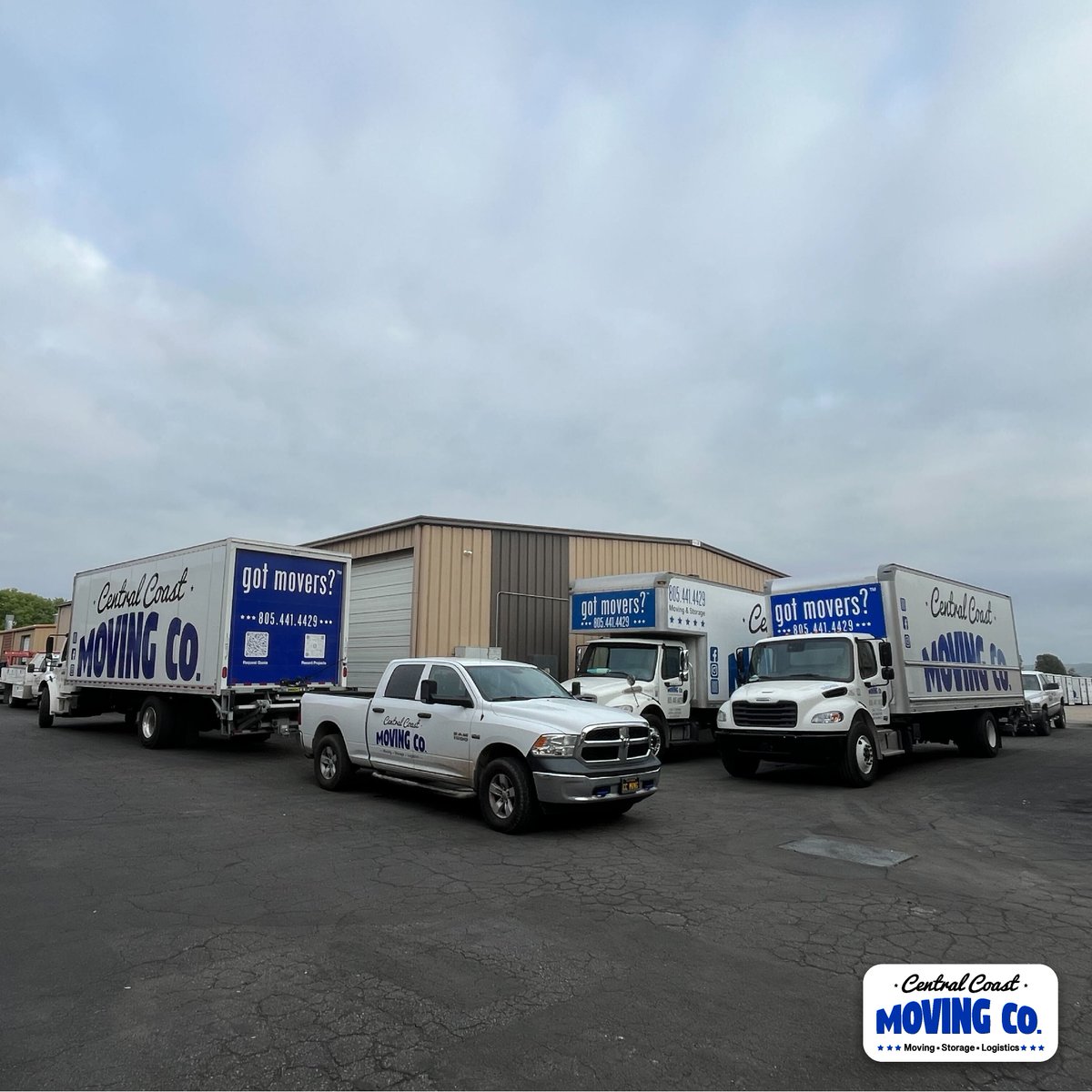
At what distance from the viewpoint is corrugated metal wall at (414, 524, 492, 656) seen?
1997cm

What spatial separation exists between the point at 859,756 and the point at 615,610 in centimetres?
612

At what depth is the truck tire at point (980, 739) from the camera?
17641mm

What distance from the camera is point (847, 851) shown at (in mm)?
7871

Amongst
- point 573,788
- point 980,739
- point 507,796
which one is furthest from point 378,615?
point 980,739

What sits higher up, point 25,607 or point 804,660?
point 25,607

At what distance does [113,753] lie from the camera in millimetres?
15219

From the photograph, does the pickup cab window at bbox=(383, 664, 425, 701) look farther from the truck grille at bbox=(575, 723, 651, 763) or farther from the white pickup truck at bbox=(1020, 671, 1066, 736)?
the white pickup truck at bbox=(1020, 671, 1066, 736)

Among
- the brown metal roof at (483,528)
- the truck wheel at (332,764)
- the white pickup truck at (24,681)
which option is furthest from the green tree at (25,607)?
the truck wheel at (332,764)

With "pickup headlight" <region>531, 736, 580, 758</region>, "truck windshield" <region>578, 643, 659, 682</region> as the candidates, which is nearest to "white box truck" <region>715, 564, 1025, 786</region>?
"truck windshield" <region>578, 643, 659, 682</region>

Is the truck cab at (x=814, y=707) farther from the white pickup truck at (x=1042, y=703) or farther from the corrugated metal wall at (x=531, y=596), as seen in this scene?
the white pickup truck at (x=1042, y=703)

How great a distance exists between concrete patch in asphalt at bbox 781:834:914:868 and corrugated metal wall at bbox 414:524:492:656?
12762mm

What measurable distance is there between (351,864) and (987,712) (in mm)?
16276

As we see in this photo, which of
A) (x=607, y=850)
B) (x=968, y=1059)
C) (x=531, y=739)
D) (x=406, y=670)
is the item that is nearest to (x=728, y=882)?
(x=607, y=850)

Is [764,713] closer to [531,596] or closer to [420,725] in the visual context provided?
[420,725]
